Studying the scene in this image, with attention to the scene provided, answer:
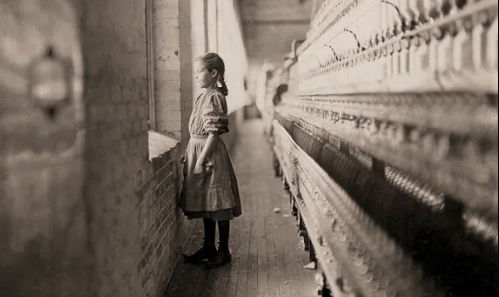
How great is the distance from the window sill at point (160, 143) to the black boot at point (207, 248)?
605 mm

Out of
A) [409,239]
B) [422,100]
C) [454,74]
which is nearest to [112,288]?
[409,239]

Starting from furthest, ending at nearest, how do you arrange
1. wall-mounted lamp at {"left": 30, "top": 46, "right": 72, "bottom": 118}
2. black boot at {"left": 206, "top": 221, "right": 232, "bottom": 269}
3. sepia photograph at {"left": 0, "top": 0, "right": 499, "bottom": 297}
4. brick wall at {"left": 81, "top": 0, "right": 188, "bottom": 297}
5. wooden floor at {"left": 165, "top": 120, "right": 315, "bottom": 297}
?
black boot at {"left": 206, "top": 221, "right": 232, "bottom": 269} < wooden floor at {"left": 165, "top": 120, "right": 315, "bottom": 297} < brick wall at {"left": 81, "top": 0, "right": 188, "bottom": 297} < wall-mounted lamp at {"left": 30, "top": 46, "right": 72, "bottom": 118} < sepia photograph at {"left": 0, "top": 0, "right": 499, "bottom": 297}

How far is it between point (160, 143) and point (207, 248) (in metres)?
0.86

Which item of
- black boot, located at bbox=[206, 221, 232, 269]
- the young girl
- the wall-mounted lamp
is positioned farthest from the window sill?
the wall-mounted lamp

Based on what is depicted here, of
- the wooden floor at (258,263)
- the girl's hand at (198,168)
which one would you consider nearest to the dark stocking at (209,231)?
the wooden floor at (258,263)

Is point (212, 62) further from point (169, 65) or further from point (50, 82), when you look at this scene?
point (50, 82)

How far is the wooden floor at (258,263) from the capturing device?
3438 millimetres

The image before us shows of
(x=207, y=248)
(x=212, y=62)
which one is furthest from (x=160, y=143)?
(x=207, y=248)

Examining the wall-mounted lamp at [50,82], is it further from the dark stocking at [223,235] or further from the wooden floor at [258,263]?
the dark stocking at [223,235]

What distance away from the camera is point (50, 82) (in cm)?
204

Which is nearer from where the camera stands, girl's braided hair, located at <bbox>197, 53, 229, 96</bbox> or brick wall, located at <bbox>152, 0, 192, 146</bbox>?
girl's braided hair, located at <bbox>197, 53, 229, 96</bbox>

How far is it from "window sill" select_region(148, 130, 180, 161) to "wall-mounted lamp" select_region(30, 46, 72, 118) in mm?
1455

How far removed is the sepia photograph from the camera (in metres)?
1.32

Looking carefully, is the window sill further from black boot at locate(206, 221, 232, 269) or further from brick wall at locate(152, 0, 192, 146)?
black boot at locate(206, 221, 232, 269)
